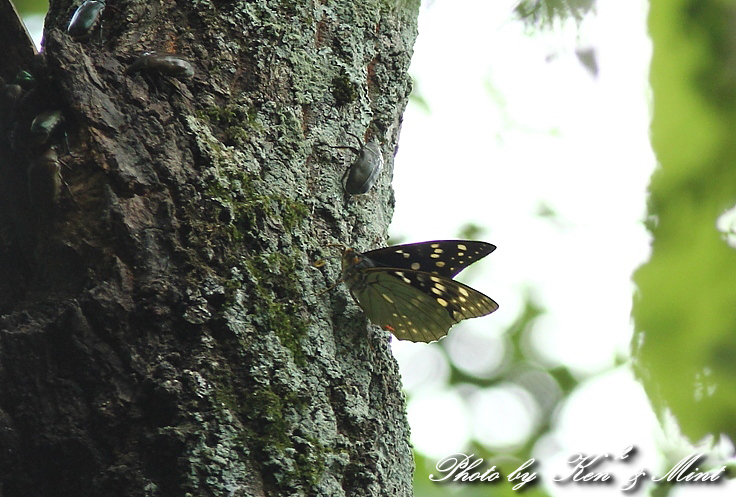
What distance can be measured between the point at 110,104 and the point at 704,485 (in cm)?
227

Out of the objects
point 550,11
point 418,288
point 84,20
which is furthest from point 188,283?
point 550,11

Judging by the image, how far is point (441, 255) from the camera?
82.5 inches

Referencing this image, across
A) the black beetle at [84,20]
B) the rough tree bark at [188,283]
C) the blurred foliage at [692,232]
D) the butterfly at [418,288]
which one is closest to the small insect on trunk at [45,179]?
the rough tree bark at [188,283]

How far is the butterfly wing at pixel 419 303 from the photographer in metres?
1.91

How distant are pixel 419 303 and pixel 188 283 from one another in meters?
0.73

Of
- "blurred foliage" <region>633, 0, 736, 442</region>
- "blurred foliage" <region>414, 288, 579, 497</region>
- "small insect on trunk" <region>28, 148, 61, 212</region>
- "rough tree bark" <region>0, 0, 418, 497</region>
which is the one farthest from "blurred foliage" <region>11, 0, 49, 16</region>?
"blurred foliage" <region>414, 288, 579, 497</region>

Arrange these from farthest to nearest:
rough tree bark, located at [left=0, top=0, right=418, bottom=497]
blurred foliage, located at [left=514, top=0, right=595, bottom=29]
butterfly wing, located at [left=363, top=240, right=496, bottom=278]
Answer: butterfly wing, located at [left=363, top=240, right=496, bottom=278] < rough tree bark, located at [left=0, top=0, right=418, bottom=497] < blurred foliage, located at [left=514, top=0, right=595, bottom=29]

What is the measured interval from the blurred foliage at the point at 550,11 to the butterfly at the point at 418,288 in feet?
3.68

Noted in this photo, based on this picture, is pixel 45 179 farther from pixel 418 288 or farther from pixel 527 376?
pixel 527 376

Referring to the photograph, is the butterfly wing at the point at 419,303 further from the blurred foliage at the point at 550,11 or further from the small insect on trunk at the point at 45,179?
the blurred foliage at the point at 550,11

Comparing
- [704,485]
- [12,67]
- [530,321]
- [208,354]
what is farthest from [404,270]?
[530,321]

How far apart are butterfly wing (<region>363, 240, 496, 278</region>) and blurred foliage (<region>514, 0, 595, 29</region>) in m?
1.24

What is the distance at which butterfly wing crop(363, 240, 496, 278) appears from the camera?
2027 millimetres

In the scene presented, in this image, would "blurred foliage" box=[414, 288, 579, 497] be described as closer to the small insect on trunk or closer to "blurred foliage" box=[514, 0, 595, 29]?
the small insect on trunk
